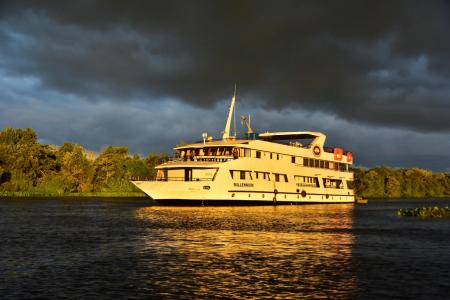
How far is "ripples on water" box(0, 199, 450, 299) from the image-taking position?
1767cm

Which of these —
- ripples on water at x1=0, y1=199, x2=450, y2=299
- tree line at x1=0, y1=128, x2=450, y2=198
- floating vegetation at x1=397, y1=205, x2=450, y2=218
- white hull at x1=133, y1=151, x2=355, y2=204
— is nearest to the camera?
ripples on water at x1=0, y1=199, x2=450, y2=299

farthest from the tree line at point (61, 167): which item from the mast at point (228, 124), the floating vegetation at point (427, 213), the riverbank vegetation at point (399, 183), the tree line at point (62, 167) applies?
the floating vegetation at point (427, 213)

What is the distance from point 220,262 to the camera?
23.1 m

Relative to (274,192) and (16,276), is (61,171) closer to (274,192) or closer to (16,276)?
(274,192)

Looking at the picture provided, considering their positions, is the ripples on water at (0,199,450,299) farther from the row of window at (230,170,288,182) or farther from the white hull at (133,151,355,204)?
the row of window at (230,170,288,182)

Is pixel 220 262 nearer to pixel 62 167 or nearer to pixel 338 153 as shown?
pixel 338 153

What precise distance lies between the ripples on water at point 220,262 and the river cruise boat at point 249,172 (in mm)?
21181

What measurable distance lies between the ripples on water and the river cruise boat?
21181 millimetres

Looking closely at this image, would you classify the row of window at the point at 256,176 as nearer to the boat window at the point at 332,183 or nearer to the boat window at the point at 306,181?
the boat window at the point at 306,181

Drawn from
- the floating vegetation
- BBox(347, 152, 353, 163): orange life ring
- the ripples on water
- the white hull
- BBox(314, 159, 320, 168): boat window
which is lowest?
the ripples on water

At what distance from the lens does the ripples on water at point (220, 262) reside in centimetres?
1767

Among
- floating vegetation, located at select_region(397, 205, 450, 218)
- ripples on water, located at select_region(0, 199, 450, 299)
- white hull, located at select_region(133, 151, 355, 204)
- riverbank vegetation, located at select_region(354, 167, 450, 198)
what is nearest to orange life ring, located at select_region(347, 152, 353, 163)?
white hull, located at select_region(133, 151, 355, 204)

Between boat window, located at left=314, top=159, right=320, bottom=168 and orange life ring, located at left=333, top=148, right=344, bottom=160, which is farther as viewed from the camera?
orange life ring, located at left=333, top=148, right=344, bottom=160

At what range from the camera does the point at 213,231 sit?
36.2 meters
